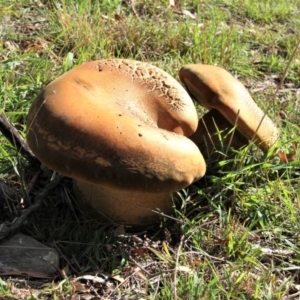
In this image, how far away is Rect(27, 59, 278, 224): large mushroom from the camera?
2.33 meters

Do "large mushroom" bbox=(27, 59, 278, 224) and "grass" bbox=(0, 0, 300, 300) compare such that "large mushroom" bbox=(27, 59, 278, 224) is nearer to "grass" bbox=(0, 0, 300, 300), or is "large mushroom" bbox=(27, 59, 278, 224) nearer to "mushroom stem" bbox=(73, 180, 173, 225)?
"mushroom stem" bbox=(73, 180, 173, 225)

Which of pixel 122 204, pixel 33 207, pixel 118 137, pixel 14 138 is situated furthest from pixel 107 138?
pixel 14 138

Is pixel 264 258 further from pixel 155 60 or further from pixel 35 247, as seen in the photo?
pixel 155 60

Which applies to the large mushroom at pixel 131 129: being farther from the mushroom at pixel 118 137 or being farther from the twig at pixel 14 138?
the twig at pixel 14 138

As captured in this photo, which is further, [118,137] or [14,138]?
[14,138]

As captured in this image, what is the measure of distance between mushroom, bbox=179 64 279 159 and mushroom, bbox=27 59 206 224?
0.57ft

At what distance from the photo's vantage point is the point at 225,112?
2.88 metres

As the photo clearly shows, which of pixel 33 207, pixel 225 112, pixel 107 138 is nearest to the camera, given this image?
pixel 107 138

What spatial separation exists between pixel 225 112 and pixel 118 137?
29.8 inches

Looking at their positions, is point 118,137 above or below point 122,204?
above

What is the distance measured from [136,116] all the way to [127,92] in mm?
176

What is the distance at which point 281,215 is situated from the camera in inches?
116

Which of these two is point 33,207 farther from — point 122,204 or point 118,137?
point 118,137

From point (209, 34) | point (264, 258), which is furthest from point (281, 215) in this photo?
point (209, 34)
